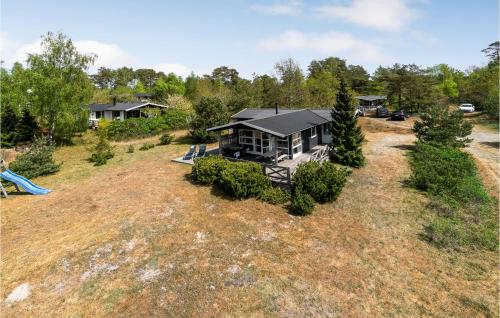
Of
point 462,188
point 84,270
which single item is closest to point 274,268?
point 84,270

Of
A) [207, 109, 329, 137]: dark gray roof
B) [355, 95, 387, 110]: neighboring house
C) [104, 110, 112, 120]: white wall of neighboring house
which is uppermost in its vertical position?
[355, 95, 387, 110]: neighboring house

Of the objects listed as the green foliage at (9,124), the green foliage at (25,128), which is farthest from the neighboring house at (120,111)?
the green foliage at (9,124)

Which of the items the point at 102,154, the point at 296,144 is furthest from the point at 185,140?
the point at 296,144

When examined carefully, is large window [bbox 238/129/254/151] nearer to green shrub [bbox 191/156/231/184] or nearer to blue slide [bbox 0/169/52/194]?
green shrub [bbox 191/156/231/184]

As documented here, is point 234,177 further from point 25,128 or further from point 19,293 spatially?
point 25,128

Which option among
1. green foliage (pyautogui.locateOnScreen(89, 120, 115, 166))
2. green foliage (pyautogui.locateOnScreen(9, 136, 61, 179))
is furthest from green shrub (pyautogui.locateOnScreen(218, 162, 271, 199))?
green foliage (pyautogui.locateOnScreen(9, 136, 61, 179))

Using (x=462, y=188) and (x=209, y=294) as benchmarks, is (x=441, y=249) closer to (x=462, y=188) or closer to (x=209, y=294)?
(x=462, y=188)
